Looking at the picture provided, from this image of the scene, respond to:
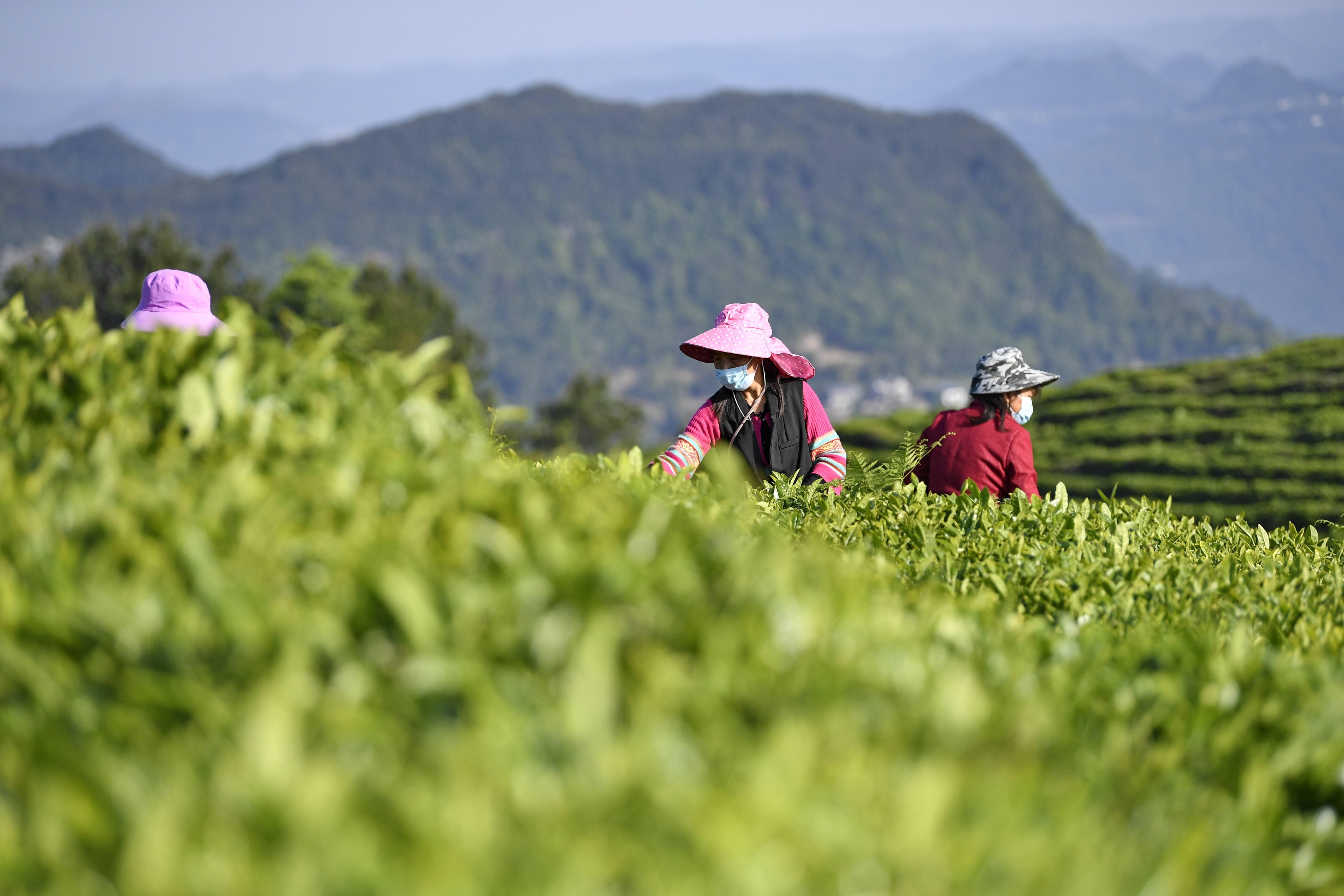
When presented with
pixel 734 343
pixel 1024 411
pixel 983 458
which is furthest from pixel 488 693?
pixel 1024 411

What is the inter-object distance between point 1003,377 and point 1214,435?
89.9 feet

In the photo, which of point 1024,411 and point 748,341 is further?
point 1024,411

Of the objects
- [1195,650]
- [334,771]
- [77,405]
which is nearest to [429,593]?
A: [334,771]

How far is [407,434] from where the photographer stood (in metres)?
2.69

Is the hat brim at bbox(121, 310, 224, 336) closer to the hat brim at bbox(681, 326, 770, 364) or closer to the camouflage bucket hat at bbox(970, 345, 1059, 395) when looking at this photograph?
the hat brim at bbox(681, 326, 770, 364)

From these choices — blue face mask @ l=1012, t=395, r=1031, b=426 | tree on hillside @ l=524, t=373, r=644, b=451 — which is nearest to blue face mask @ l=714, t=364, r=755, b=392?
blue face mask @ l=1012, t=395, r=1031, b=426

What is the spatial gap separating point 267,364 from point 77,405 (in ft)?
1.75

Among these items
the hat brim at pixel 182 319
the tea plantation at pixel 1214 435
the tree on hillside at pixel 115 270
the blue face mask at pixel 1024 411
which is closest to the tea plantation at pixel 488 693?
the hat brim at pixel 182 319

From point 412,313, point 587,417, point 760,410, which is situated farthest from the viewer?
point 587,417

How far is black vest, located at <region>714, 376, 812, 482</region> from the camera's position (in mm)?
6809

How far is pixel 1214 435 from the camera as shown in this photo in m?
30.9

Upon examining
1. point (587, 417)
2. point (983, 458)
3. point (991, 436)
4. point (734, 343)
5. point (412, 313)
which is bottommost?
point (587, 417)

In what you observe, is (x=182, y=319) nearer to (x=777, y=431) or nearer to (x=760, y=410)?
(x=760, y=410)

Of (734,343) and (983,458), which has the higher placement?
(734,343)
